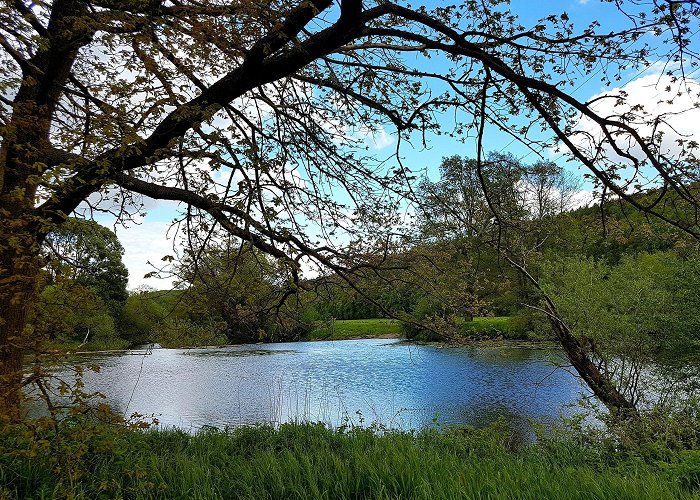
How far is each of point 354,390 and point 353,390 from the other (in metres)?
0.03

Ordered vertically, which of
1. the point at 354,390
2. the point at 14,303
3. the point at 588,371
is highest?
the point at 14,303

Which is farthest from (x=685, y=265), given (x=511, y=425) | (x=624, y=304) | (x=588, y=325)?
(x=511, y=425)

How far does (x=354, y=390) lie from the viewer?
46.2 feet

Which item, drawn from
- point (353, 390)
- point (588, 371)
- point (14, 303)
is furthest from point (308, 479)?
point (353, 390)

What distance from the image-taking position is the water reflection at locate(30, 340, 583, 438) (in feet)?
35.5

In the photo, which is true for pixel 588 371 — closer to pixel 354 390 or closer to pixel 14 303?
pixel 354 390

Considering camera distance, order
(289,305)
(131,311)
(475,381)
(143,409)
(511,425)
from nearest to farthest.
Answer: (289,305) → (511,425) → (143,409) → (475,381) → (131,311)

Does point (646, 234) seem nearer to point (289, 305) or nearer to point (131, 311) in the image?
point (289, 305)

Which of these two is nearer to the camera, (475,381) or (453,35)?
(453,35)

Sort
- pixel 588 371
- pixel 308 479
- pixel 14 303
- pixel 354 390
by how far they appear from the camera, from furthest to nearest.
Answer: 1. pixel 354 390
2. pixel 588 371
3. pixel 308 479
4. pixel 14 303

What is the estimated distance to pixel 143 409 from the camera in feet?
40.7

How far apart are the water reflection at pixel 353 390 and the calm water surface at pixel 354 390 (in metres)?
0.03

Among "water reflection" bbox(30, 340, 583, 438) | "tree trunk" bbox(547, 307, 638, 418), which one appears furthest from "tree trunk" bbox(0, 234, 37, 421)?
"tree trunk" bbox(547, 307, 638, 418)

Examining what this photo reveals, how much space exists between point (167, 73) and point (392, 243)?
267 centimetres
